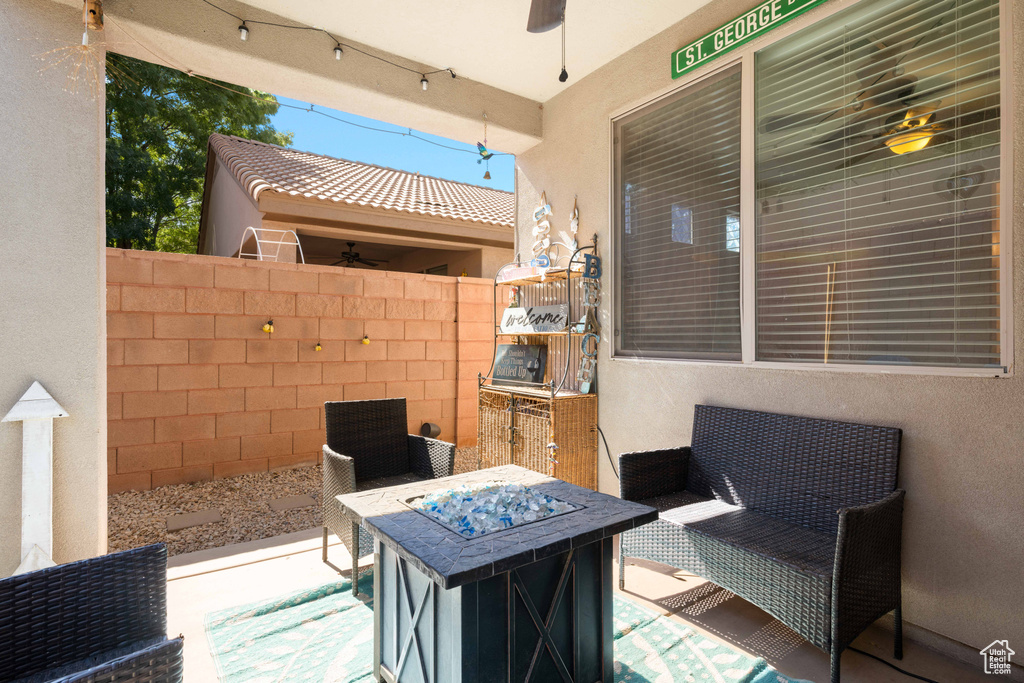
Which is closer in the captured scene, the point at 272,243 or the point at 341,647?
the point at 341,647

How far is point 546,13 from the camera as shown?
1960 mm

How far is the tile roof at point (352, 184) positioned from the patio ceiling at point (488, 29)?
285cm

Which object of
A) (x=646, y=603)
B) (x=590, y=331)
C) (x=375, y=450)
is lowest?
(x=646, y=603)

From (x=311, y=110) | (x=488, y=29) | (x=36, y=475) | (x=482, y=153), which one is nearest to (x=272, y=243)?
(x=311, y=110)

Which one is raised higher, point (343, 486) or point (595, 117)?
point (595, 117)

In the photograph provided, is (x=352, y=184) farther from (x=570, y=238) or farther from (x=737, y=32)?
(x=737, y=32)

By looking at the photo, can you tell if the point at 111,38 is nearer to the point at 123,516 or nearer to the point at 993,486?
the point at 123,516

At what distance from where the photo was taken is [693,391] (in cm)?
296

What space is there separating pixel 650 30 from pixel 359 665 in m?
3.69

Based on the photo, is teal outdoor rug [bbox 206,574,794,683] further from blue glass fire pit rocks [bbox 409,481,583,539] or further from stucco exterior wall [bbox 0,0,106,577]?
stucco exterior wall [bbox 0,0,106,577]

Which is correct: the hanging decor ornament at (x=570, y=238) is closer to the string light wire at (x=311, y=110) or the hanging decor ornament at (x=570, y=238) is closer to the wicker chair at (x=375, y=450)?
the string light wire at (x=311, y=110)

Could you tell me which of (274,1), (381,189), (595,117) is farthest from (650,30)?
(381,189)

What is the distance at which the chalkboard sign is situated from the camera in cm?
391

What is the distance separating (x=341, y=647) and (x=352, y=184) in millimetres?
6705
